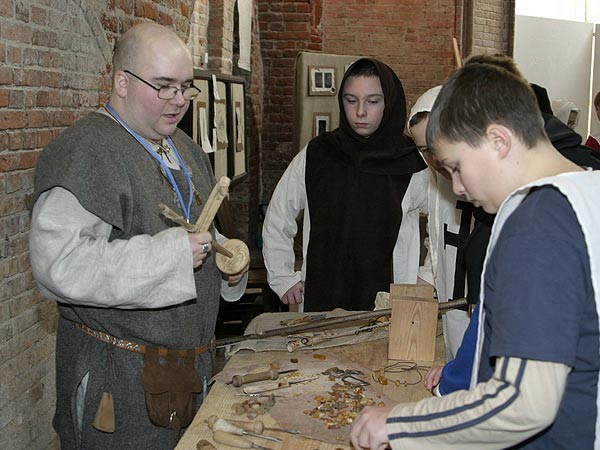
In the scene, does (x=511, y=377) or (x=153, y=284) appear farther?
(x=153, y=284)

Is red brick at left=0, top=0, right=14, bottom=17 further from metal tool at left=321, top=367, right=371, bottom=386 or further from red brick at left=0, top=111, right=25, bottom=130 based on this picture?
metal tool at left=321, top=367, right=371, bottom=386

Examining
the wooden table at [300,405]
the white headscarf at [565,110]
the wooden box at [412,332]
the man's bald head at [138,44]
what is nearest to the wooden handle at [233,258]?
the wooden table at [300,405]

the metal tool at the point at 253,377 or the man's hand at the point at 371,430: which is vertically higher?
the man's hand at the point at 371,430

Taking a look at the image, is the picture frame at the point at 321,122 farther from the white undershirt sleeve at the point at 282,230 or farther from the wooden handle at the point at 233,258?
the wooden handle at the point at 233,258

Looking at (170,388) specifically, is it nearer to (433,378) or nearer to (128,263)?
(128,263)

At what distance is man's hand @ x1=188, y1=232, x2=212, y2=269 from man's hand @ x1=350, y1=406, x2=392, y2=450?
85cm

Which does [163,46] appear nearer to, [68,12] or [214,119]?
[68,12]

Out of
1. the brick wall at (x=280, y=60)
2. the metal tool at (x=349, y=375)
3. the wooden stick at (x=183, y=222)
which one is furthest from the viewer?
the brick wall at (x=280, y=60)

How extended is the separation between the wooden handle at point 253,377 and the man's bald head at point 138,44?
997mm

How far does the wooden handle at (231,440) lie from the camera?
1891 mm

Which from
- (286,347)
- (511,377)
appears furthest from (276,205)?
(511,377)

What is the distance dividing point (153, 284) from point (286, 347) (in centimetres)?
60

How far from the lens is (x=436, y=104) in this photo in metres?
1.53

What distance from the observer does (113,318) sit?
235 centimetres
